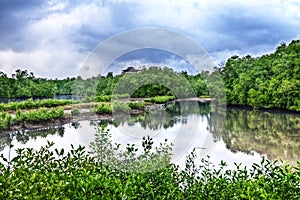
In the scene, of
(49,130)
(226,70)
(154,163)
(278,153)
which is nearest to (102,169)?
(154,163)

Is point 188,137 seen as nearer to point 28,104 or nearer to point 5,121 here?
point 5,121

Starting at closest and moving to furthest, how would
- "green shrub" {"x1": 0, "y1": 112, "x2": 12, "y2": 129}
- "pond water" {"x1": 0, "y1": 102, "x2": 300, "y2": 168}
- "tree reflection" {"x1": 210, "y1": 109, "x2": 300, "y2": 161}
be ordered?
"pond water" {"x1": 0, "y1": 102, "x2": 300, "y2": 168} < "tree reflection" {"x1": 210, "y1": 109, "x2": 300, "y2": 161} < "green shrub" {"x1": 0, "y1": 112, "x2": 12, "y2": 129}

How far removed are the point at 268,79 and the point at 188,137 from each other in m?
22.3

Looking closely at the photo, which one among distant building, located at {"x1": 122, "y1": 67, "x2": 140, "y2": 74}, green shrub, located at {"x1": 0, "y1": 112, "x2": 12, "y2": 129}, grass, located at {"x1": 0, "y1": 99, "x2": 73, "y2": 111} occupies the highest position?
distant building, located at {"x1": 122, "y1": 67, "x2": 140, "y2": 74}

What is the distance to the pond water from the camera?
3.19 meters

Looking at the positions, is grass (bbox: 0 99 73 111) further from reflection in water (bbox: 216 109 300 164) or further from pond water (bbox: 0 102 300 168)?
reflection in water (bbox: 216 109 300 164)

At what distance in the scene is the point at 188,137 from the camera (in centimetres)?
299

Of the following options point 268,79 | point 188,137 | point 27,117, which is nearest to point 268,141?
point 188,137

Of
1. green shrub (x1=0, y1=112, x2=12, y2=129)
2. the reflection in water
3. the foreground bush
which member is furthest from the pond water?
green shrub (x1=0, y1=112, x2=12, y2=129)

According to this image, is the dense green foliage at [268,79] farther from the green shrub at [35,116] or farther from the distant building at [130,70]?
the distant building at [130,70]

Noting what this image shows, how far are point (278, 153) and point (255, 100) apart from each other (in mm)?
15788

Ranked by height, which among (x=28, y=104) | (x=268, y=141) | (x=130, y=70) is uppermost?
(x=130, y=70)

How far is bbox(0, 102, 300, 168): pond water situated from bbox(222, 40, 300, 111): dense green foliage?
6.22 m

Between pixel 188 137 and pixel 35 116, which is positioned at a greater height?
pixel 188 137
